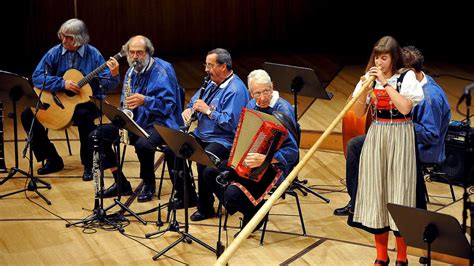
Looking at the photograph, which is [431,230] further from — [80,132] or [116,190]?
[80,132]

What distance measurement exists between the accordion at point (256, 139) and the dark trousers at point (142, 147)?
113cm

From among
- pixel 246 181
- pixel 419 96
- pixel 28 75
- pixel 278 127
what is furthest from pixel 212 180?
pixel 28 75

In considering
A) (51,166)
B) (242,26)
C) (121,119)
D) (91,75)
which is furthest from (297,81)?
(242,26)

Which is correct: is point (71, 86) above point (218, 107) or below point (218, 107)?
below

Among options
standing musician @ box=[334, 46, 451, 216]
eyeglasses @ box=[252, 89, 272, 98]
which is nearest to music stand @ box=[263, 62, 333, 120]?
standing musician @ box=[334, 46, 451, 216]

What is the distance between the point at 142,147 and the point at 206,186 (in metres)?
0.66

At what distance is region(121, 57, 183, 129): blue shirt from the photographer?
692cm

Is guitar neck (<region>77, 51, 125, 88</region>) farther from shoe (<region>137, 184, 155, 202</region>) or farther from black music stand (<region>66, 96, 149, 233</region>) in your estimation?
shoe (<region>137, 184, 155, 202</region>)

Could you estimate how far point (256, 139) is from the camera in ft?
18.6

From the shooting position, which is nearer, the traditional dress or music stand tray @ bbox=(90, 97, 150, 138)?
the traditional dress

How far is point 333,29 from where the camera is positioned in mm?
11047

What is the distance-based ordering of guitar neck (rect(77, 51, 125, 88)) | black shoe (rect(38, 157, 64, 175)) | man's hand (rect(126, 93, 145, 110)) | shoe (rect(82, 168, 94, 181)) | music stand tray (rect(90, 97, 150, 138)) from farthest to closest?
black shoe (rect(38, 157, 64, 175)) < shoe (rect(82, 168, 94, 181)) < guitar neck (rect(77, 51, 125, 88)) < man's hand (rect(126, 93, 145, 110)) < music stand tray (rect(90, 97, 150, 138))

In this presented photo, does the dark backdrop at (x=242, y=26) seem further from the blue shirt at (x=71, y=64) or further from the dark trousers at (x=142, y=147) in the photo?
the dark trousers at (x=142, y=147)

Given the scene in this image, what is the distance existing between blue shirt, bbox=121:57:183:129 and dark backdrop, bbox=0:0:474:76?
135 inches
